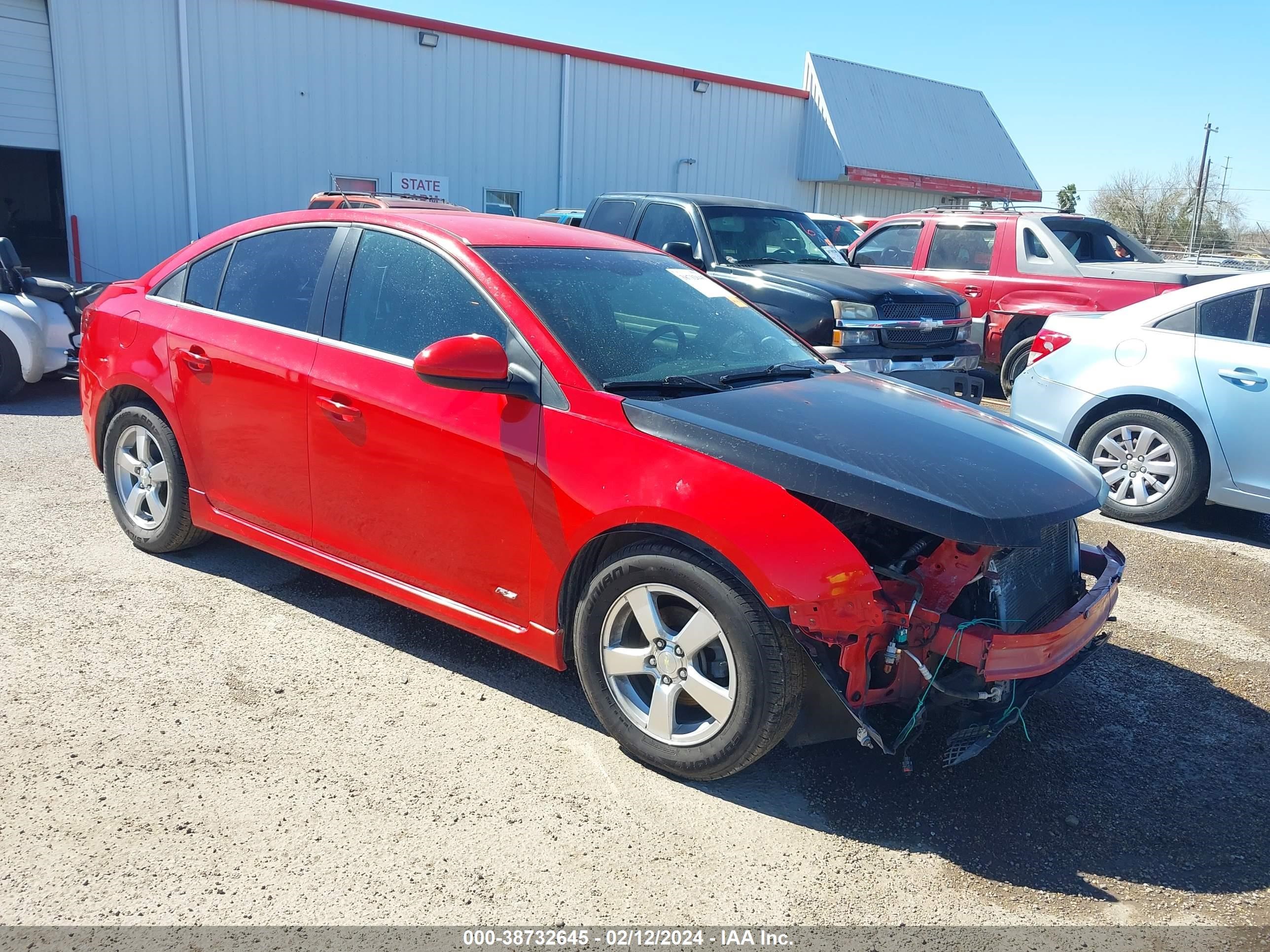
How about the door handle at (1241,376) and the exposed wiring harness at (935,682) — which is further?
the door handle at (1241,376)

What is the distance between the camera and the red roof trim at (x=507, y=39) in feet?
63.0

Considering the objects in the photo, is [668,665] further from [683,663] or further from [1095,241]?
[1095,241]

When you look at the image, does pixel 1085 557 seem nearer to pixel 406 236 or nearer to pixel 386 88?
pixel 406 236

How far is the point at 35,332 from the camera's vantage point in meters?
9.09

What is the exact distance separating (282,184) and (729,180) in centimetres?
1227

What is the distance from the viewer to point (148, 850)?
2873 millimetres

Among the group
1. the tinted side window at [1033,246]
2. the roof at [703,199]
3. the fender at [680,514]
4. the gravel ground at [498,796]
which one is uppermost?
the roof at [703,199]

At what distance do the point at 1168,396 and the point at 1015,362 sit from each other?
171 inches

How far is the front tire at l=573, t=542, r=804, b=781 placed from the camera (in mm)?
3043

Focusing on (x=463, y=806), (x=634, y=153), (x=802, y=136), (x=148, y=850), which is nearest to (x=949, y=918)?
(x=463, y=806)

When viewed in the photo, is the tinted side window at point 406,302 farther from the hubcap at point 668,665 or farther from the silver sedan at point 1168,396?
the silver sedan at point 1168,396

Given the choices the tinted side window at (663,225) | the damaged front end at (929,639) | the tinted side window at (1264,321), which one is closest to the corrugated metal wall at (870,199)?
the tinted side window at (663,225)

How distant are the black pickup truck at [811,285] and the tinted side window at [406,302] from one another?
4.04 m

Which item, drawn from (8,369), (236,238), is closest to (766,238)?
(236,238)
